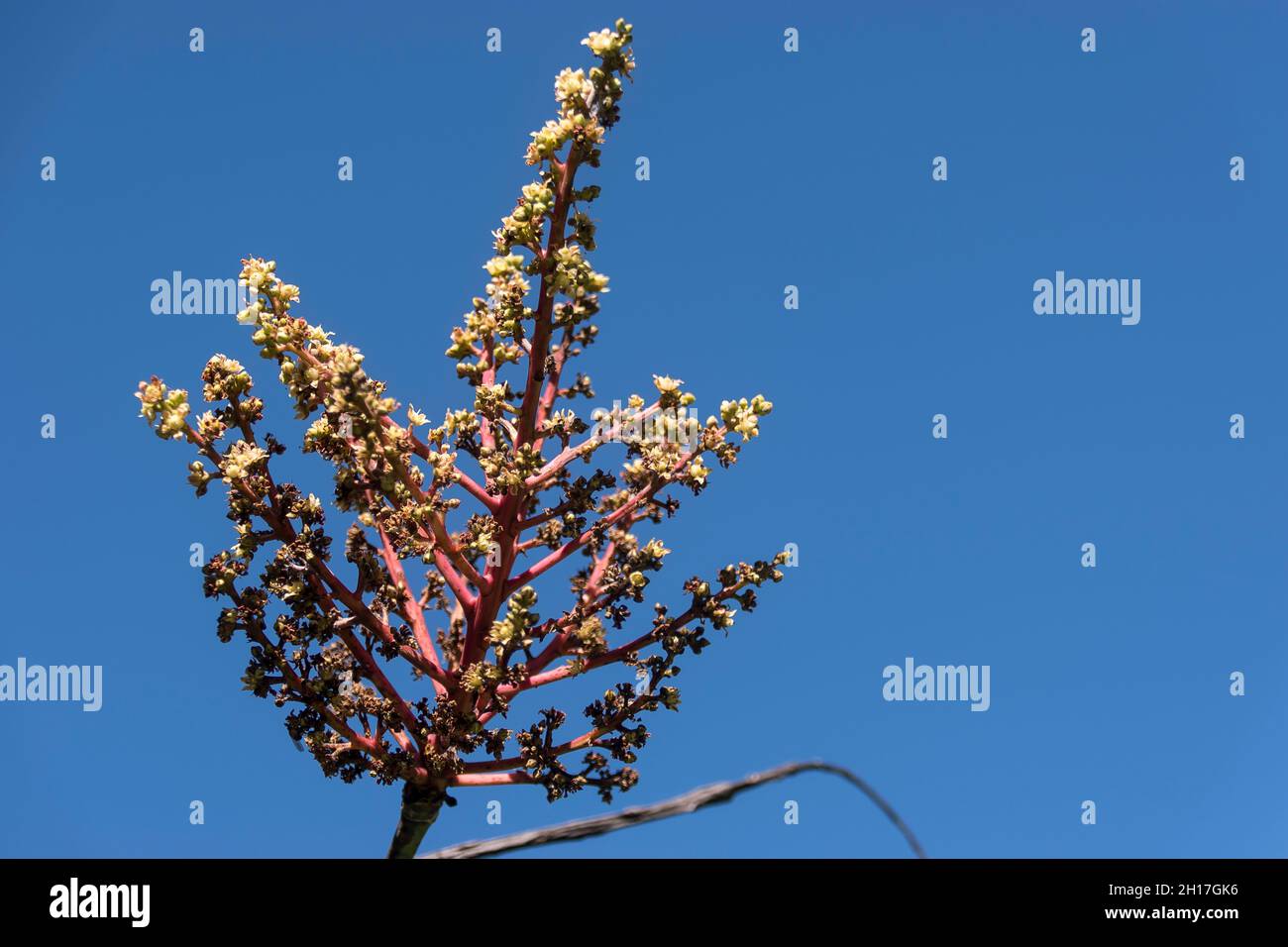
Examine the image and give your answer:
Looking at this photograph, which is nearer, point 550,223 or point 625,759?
point 550,223

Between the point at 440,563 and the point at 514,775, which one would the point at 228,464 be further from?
the point at 514,775

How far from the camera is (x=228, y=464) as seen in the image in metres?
7.57

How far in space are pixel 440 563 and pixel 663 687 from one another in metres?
1.90

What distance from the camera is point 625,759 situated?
314 inches
